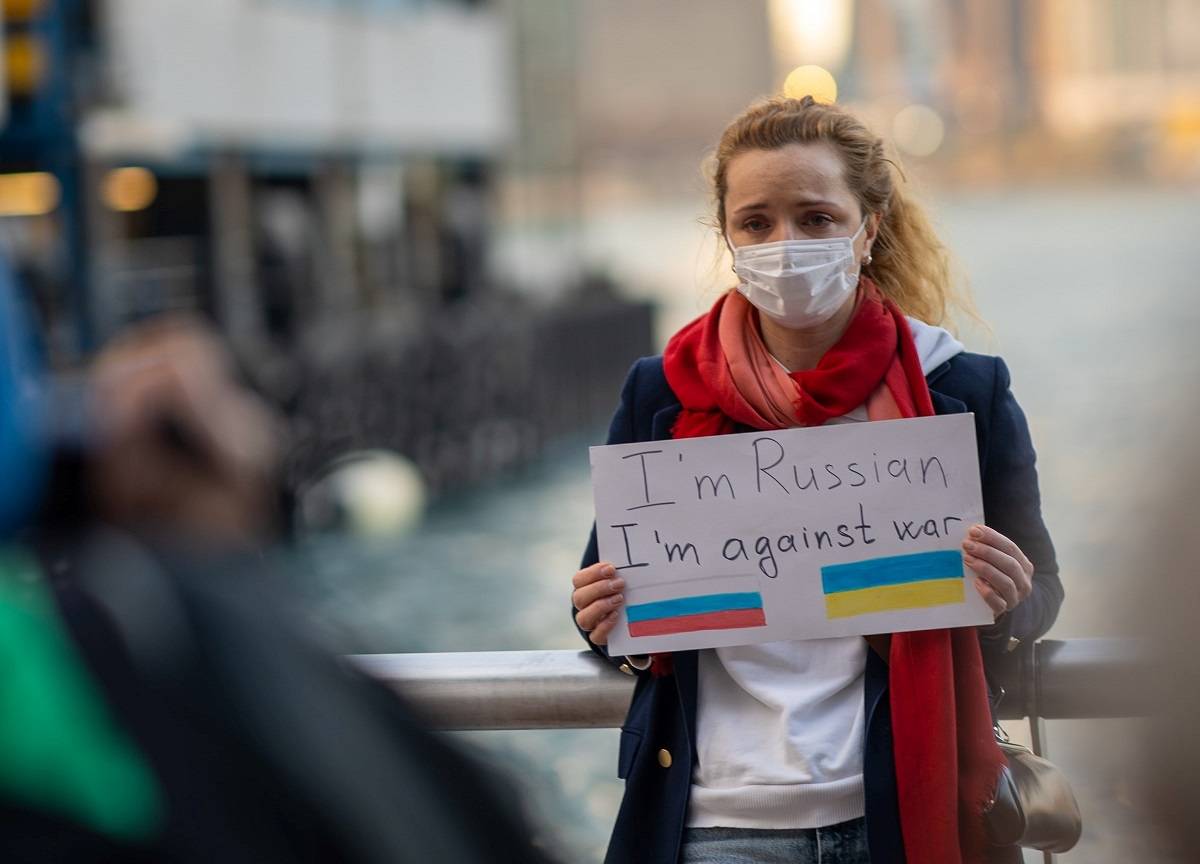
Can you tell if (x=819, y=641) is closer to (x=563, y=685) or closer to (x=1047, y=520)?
(x=563, y=685)

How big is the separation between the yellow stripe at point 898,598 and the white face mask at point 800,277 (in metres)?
0.46

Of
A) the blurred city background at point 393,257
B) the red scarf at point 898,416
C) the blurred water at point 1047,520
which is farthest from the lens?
the blurred city background at point 393,257

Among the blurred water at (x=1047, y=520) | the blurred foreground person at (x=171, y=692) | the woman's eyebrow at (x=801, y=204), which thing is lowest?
the blurred water at (x=1047, y=520)

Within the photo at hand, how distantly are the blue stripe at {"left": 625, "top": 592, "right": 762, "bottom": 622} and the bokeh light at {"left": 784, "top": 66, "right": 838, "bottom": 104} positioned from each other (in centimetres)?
82

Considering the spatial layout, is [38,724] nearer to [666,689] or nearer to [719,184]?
[666,689]

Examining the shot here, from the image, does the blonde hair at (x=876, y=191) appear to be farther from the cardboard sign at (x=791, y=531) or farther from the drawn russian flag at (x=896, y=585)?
the drawn russian flag at (x=896, y=585)

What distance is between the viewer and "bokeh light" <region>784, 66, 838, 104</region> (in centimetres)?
270

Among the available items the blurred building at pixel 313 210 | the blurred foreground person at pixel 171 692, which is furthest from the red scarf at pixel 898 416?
the blurred building at pixel 313 210

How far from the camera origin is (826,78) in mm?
2934

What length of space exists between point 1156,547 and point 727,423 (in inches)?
65.6

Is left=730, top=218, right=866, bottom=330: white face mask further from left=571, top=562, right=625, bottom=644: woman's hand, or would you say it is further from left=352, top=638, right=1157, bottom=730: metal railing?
left=352, top=638, right=1157, bottom=730: metal railing

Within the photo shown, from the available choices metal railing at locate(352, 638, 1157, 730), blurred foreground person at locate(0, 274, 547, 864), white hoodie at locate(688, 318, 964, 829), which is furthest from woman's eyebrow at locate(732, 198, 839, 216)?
blurred foreground person at locate(0, 274, 547, 864)

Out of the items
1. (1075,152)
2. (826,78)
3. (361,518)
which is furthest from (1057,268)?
(826,78)

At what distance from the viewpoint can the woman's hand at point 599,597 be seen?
263 centimetres
